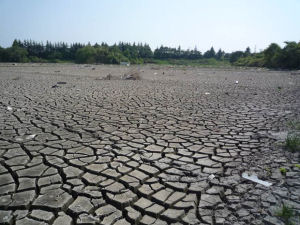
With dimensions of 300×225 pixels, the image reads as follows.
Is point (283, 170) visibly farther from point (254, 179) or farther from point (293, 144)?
point (293, 144)

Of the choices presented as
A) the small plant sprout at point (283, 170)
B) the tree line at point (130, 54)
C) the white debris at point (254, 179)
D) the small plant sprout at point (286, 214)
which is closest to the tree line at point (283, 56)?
the tree line at point (130, 54)

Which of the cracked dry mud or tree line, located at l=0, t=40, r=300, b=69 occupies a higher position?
tree line, located at l=0, t=40, r=300, b=69

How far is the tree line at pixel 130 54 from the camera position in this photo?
30.8 m

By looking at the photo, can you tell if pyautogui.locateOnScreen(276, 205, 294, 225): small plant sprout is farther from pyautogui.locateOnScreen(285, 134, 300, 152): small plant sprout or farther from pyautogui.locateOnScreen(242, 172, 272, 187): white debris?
pyautogui.locateOnScreen(285, 134, 300, 152): small plant sprout

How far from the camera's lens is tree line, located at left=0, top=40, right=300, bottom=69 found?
101 feet

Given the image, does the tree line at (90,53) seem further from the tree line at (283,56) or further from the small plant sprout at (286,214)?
the small plant sprout at (286,214)

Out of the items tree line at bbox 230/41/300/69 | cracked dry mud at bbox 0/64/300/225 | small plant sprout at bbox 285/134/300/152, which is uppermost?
tree line at bbox 230/41/300/69

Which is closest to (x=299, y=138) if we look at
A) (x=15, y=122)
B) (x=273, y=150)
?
(x=273, y=150)

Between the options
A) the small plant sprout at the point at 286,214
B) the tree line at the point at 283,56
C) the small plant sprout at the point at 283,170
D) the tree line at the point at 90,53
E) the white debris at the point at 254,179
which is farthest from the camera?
the tree line at the point at 90,53

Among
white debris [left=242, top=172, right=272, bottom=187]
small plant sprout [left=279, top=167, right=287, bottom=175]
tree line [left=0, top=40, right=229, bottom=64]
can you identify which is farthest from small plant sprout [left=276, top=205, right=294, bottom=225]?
tree line [left=0, top=40, right=229, bottom=64]

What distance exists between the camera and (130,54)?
71.2 m

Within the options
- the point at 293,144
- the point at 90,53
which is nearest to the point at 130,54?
the point at 90,53

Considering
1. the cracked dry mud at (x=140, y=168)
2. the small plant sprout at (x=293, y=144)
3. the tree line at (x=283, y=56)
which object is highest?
the tree line at (x=283, y=56)

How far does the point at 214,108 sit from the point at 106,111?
3023 millimetres
